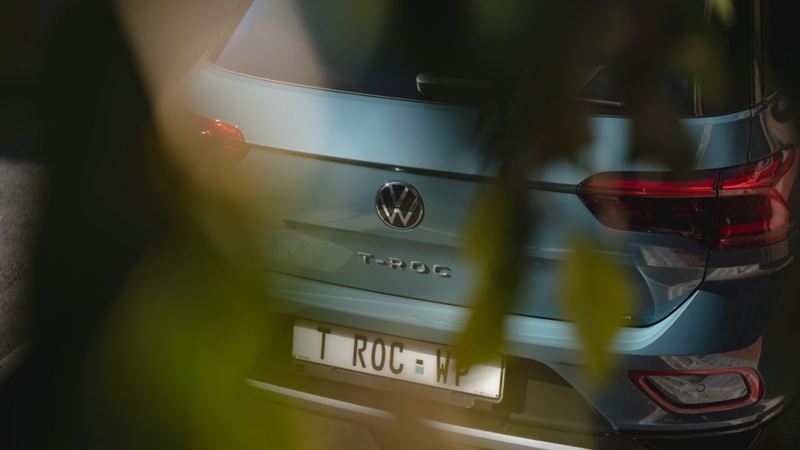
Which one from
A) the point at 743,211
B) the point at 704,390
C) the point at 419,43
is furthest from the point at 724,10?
the point at 704,390

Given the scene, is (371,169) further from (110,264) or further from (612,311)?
(612,311)

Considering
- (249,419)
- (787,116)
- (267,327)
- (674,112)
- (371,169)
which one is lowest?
(249,419)

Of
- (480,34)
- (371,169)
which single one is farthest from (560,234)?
(371,169)

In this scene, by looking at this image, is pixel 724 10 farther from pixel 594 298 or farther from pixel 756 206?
pixel 756 206

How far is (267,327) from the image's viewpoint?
1.22 meters

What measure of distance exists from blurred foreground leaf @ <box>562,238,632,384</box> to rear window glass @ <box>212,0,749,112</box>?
14cm

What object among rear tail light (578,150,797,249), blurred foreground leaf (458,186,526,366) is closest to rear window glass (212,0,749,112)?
blurred foreground leaf (458,186,526,366)

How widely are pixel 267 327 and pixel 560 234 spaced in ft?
1.26

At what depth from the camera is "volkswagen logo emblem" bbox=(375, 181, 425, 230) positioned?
232 centimetres

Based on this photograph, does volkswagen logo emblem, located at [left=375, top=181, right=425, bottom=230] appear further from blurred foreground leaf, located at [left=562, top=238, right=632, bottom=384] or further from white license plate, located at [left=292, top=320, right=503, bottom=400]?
blurred foreground leaf, located at [left=562, top=238, right=632, bottom=384]

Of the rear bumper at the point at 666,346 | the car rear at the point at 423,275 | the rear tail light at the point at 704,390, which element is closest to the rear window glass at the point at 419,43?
the car rear at the point at 423,275

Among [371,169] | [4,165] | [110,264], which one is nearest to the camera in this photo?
[4,165]

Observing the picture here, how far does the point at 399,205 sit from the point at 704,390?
2.49ft

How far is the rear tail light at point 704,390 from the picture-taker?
240cm
